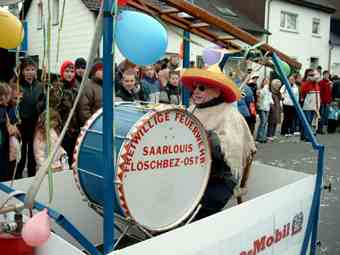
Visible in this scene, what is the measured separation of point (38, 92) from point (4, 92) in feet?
3.28

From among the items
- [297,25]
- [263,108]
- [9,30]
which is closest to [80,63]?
[9,30]

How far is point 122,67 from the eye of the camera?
4.57 m

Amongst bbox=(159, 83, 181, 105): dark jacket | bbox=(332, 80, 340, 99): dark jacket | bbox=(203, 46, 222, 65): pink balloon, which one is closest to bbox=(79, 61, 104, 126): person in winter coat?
bbox=(159, 83, 181, 105): dark jacket

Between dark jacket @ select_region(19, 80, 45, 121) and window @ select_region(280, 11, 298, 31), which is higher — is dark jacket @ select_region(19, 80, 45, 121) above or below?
below

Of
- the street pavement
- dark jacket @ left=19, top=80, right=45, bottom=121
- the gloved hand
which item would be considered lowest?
the street pavement

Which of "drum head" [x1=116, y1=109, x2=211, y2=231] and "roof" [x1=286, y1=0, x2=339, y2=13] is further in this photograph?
"roof" [x1=286, y1=0, x2=339, y2=13]

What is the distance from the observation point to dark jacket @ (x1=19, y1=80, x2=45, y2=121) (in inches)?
188

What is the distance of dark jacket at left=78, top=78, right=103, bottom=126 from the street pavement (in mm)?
2589

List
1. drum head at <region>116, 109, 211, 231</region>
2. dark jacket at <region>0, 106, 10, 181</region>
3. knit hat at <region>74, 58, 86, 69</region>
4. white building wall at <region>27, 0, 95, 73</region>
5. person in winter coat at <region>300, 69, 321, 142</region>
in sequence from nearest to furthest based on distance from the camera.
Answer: drum head at <region>116, 109, 211, 231</region>, dark jacket at <region>0, 106, 10, 181</region>, knit hat at <region>74, 58, 86, 69</region>, person in winter coat at <region>300, 69, 321, 142</region>, white building wall at <region>27, 0, 95, 73</region>

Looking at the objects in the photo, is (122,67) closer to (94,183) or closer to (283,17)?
(94,183)

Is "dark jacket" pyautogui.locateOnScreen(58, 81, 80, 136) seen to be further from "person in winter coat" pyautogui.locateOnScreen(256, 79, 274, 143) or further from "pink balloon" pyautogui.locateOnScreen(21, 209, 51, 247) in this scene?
"person in winter coat" pyautogui.locateOnScreen(256, 79, 274, 143)

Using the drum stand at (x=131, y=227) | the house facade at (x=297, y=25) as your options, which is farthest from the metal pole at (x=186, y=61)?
the house facade at (x=297, y=25)

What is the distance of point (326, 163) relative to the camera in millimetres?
7973

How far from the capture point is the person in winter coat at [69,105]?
468 cm
